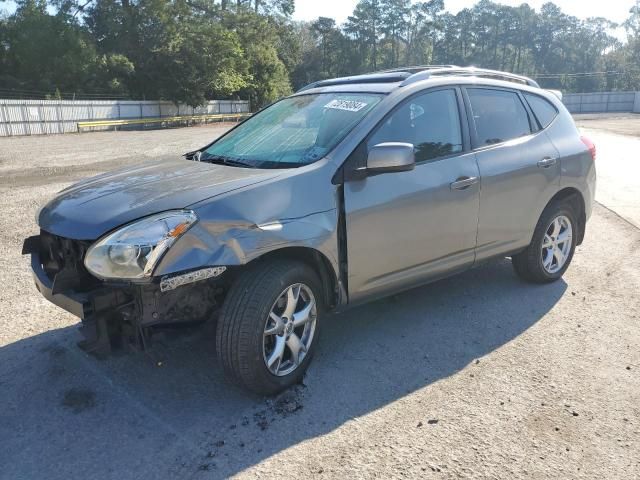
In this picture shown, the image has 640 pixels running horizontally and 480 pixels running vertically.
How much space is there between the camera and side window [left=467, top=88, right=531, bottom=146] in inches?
171

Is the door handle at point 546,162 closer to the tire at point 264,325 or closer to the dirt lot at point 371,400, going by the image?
the dirt lot at point 371,400

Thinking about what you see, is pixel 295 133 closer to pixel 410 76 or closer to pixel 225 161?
pixel 225 161

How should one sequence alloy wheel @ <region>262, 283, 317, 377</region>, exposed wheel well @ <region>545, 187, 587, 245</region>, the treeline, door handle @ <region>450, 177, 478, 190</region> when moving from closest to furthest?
1. alloy wheel @ <region>262, 283, 317, 377</region>
2. door handle @ <region>450, 177, 478, 190</region>
3. exposed wheel well @ <region>545, 187, 587, 245</region>
4. the treeline

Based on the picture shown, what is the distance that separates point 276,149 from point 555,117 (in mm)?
2883

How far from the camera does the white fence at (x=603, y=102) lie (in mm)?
56250

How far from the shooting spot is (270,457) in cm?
275

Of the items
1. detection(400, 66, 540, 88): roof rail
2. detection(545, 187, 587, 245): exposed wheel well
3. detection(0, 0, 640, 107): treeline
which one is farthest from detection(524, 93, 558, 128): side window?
detection(0, 0, 640, 107): treeline

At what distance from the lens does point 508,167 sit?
14.4ft

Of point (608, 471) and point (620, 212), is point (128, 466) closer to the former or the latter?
point (608, 471)

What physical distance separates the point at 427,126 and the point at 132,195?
6.98 feet

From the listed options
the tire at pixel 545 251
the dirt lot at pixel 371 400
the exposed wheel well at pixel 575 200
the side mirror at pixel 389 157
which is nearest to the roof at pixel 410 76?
the side mirror at pixel 389 157

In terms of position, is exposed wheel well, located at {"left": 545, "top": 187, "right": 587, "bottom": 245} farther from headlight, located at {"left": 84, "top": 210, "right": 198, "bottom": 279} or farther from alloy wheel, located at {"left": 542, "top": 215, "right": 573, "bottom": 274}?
headlight, located at {"left": 84, "top": 210, "right": 198, "bottom": 279}

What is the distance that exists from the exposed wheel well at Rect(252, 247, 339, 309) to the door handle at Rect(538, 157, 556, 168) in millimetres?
2317

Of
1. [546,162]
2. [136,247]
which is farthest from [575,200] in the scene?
[136,247]
